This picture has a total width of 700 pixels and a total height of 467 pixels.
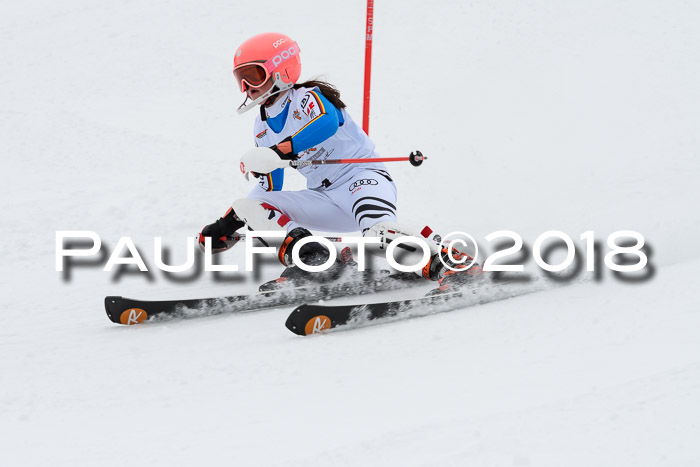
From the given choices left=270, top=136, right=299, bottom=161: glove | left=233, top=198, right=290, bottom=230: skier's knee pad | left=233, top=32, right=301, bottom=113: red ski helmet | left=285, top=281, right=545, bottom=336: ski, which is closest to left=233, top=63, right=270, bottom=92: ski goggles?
left=233, top=32, right=301, bottom=113: red ski helmet

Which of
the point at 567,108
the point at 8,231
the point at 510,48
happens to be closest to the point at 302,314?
the point at 8,231

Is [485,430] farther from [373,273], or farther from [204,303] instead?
[373,273]

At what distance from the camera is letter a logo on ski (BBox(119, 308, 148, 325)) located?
4262 millimetres

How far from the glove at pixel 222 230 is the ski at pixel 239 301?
670 mm

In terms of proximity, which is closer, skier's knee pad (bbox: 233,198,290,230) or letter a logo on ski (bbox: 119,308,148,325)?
letter a logo on ski (bbox: 119,308,148,325)

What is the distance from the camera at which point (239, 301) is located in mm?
4512

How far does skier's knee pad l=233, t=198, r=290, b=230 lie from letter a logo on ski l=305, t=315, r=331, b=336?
1.05 meters

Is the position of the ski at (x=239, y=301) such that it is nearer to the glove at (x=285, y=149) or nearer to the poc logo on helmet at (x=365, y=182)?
the poc logo on helmet at (x=365, y=182)

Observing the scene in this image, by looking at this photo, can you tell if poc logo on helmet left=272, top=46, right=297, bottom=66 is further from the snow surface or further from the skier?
the snow surface

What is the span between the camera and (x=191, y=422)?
2.69 meters

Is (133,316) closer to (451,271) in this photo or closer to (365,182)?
(365,182)

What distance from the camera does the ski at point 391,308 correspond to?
3.73m

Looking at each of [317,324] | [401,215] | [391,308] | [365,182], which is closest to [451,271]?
[391,308]

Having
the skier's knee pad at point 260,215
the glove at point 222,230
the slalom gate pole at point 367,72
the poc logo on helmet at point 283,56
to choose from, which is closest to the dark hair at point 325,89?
the poc logo on helmet at point 283,56
